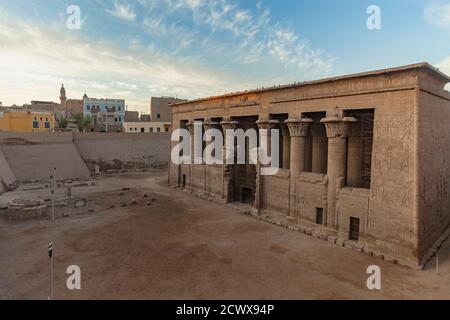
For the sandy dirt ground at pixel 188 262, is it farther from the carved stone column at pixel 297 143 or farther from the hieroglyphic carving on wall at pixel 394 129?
the hieroglyphic carving on wall at pixel 394 129

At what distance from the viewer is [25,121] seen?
62000 mm

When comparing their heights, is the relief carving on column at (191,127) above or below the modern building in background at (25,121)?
below

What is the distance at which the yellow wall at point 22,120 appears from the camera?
2335 inches

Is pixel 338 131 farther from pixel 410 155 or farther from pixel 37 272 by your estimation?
pixel 37 272

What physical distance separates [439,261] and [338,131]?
29.5 feet

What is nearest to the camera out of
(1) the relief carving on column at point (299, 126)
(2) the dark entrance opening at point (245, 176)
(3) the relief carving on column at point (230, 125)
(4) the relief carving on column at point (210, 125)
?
(1) the relief carving on column at point (299, 126)

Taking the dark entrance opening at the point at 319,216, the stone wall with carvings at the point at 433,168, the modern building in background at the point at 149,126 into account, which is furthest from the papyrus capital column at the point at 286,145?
the modern building in background at the point at 149,126

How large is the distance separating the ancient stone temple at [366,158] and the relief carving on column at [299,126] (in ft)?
0.24

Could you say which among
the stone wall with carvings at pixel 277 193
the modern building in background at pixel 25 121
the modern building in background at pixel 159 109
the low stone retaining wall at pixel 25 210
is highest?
the modern building in background at pixel 159 109

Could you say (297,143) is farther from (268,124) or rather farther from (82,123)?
(82,123)

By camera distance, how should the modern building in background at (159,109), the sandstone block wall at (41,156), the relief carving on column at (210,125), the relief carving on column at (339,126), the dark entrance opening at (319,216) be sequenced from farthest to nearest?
the modern building in background at (159,109) < the sandstone block wall at (41,156) < the relief carving on column at (210,125) < the dark entrance opening at (319,216) < the relief carving on column at (339,126)

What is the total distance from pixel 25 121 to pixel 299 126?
202ft

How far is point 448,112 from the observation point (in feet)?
66.1

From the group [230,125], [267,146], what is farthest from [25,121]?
[267,146]
